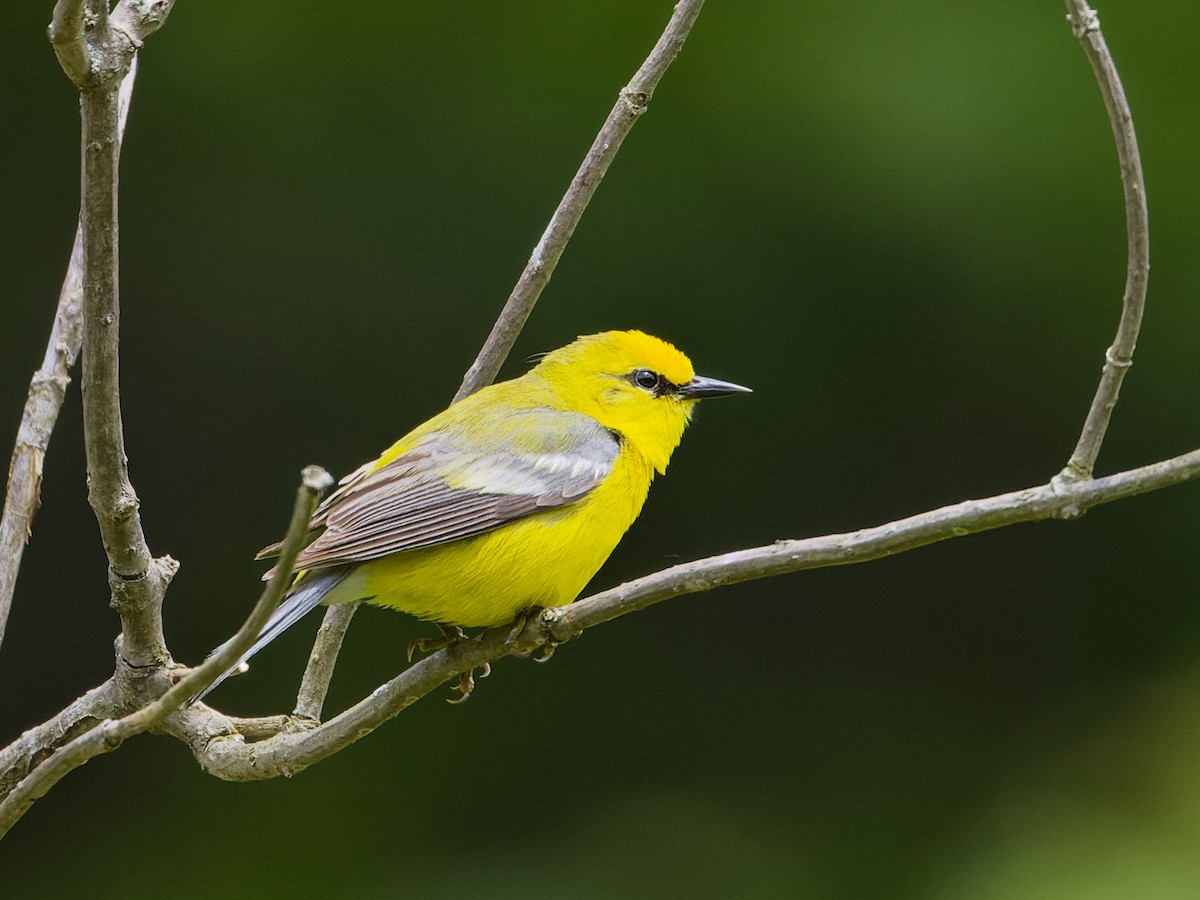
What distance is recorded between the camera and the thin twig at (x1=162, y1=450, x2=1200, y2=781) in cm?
186

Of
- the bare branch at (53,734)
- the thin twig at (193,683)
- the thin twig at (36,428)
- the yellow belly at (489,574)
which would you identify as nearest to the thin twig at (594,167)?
the yellow belly at (489,574)

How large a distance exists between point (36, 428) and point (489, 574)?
2.93ft

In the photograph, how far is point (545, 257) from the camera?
281cm

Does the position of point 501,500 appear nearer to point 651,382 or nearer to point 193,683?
point 651,382

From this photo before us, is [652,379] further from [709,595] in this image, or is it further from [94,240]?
[94,240]

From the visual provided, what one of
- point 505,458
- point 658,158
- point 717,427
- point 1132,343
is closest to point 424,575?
point 505,458

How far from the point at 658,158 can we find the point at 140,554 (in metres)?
2.82

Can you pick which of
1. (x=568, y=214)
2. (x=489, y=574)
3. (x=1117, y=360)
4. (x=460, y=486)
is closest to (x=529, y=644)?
(x=489, y=574)

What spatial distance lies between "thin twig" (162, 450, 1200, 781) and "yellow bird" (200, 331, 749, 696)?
22cm

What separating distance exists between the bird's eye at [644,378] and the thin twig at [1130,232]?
1.58 metres

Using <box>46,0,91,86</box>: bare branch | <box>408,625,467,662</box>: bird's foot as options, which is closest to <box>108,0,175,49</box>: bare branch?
<box>46,0,91,86</box>: bare branch

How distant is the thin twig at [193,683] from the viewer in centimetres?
150

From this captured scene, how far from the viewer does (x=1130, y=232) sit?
1.92m

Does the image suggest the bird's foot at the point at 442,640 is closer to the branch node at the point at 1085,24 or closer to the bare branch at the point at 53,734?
the bare branch at the point at 53,734
